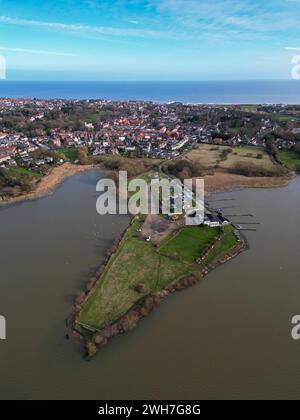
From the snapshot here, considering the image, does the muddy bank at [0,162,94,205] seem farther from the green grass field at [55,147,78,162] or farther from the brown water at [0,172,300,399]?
the brown water at [0,172,300,399]

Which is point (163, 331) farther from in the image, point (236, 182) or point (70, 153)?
point (70, 153)

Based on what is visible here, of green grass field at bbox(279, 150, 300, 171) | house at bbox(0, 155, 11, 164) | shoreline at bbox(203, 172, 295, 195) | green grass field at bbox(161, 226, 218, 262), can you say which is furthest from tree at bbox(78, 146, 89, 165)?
green grass field at bbox(279, 150, 300, 171)

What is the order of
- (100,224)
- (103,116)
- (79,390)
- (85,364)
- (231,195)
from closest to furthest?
1. (79,390)
2. (85,364)
3. (100,224)
4. (231,195)
5. (103,116)

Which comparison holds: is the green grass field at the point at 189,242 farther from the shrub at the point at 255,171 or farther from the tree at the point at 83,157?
the tree at the point at 83,157

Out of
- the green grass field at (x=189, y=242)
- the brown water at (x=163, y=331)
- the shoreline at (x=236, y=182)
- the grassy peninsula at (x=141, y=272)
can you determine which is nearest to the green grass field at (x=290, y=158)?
the shoreline at (x=236, y=182)

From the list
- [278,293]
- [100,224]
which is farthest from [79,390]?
[100,224]

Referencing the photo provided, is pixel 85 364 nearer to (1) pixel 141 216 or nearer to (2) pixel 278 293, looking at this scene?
(2) pixel 278 293
